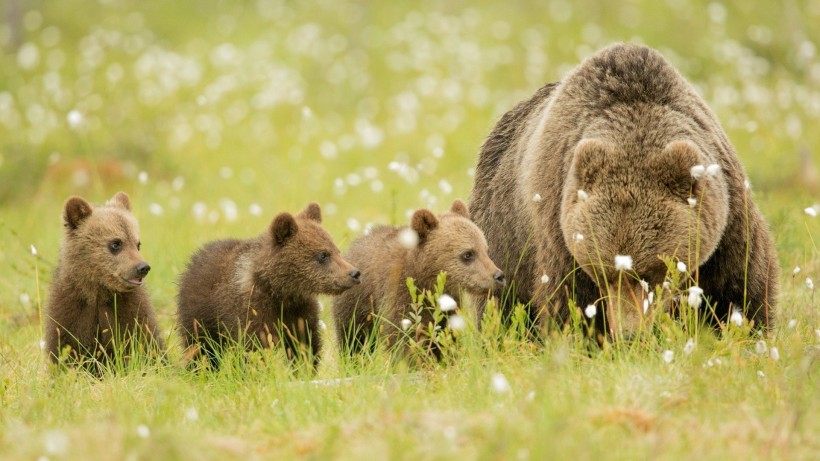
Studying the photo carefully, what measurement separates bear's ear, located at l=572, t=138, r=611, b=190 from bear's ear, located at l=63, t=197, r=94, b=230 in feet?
9.61

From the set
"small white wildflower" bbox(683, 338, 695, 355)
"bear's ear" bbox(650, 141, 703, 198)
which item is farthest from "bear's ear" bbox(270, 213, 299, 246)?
"small white wildflower" bbox(683, 338, 695, 355)

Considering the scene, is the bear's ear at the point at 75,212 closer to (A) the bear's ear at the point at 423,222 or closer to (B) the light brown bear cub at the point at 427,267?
(B) the light brown bear cub at the point at 427,267

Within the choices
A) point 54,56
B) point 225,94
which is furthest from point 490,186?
point 54,56

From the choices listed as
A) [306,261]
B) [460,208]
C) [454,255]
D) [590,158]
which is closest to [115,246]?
[306,261]

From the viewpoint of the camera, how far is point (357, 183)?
1176 cm

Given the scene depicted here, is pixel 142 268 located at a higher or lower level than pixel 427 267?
higher

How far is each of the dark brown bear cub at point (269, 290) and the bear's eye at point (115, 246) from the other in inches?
21.1

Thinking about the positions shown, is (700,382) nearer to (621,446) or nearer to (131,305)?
(621,446)

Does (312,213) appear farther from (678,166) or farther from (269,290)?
(678,166)

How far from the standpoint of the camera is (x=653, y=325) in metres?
5.61

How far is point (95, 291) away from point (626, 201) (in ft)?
10.4

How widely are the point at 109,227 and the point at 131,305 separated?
0.51m

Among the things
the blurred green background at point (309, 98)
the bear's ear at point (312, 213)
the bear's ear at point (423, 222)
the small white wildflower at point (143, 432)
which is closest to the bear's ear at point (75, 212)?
the bear's ear at point (312, 213)

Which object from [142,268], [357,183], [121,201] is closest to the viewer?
[142,268]
